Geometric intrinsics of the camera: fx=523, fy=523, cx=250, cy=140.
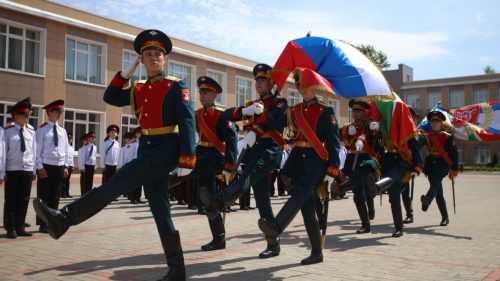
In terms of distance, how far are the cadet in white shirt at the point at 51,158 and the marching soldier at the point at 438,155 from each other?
6822 mm

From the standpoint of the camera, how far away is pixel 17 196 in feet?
27.0

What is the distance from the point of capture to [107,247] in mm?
7066

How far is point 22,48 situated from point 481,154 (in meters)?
53.4

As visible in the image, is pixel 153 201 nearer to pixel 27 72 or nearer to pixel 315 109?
pixel 315 109

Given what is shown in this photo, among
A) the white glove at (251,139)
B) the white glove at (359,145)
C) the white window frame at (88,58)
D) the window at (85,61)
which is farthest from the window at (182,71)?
the white glove at (251,139)

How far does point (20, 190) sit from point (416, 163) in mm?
6689

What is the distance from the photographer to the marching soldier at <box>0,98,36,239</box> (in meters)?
8.08

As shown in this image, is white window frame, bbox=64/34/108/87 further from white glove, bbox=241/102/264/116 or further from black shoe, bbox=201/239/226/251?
white glove, bbox=241/102/264/116

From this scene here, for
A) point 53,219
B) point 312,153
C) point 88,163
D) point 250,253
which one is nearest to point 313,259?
point 250,253

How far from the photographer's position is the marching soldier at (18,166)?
26.5 feet

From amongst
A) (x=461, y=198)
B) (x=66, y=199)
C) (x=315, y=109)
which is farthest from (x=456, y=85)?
(x=315, y=109)

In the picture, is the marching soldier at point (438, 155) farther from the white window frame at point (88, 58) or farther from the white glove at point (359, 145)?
the white window frame at point (88, 58)

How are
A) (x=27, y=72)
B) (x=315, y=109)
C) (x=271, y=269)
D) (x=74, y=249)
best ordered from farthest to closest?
(x=27, y=72), (x=74, y=249), (x=315, y=109), (x=271, y=269)

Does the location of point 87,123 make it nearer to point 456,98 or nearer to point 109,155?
point 109,155
